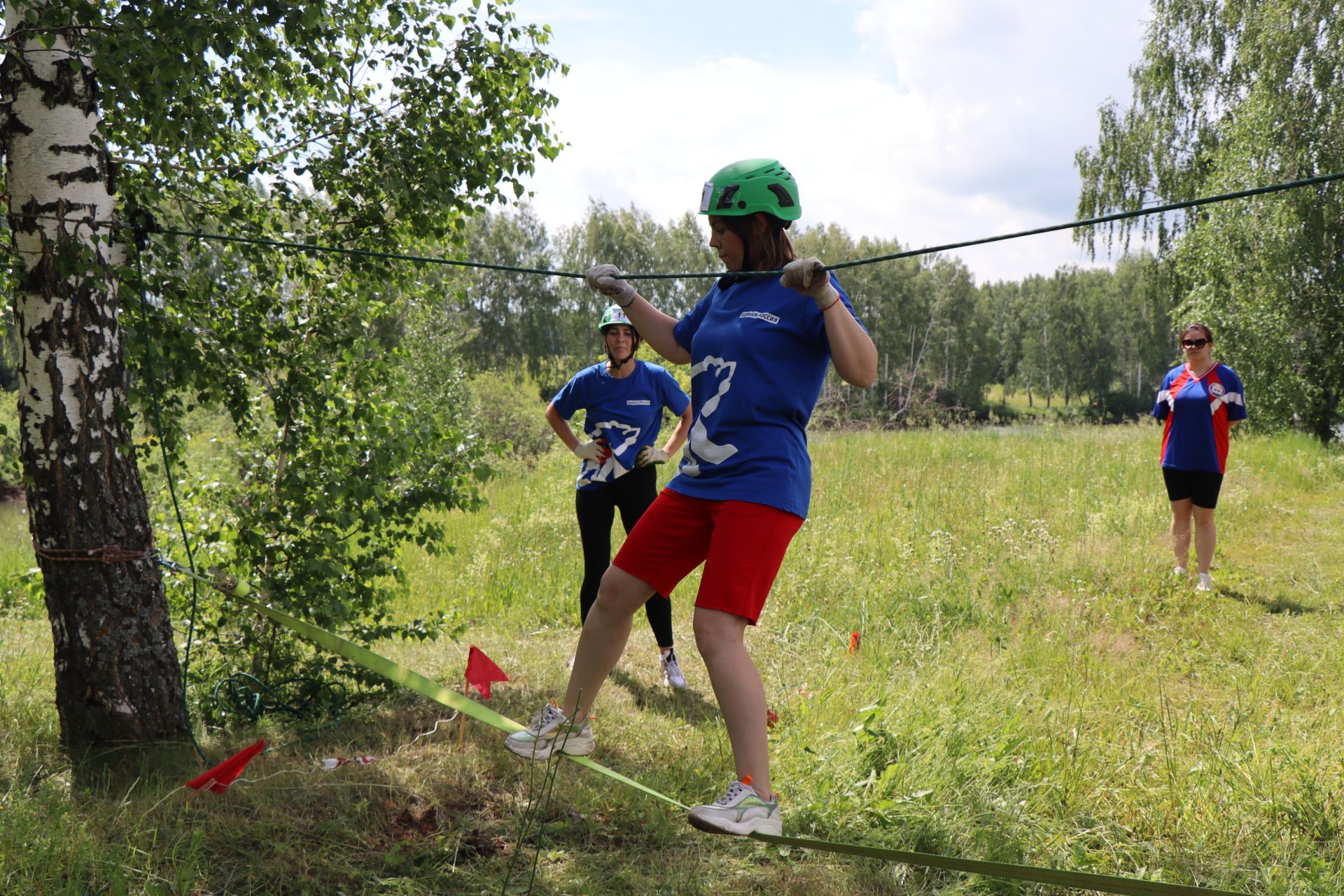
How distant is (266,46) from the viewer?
334 centimetres

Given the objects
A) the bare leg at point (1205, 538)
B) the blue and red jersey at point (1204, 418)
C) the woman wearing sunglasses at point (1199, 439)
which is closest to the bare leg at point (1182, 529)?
the woman wearing sunglasses at point (1199, 439)

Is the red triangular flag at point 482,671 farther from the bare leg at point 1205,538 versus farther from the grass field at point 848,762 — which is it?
the bare leg at point 1205,538

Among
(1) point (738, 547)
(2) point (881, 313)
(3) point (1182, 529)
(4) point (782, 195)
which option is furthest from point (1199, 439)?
(2) point (881, 313)

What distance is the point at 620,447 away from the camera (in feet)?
16.1

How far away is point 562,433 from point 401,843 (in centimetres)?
263

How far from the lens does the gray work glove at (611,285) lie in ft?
10.2

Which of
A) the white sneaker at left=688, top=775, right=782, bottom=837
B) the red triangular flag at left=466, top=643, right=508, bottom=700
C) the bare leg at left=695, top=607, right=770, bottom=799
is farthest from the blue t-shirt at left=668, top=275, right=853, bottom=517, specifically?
the red triangular flag at left=466, top=643, right=508, bottom=700

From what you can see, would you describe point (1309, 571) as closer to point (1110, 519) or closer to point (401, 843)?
point (1110, 519)

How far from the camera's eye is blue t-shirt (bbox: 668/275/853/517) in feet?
8.86

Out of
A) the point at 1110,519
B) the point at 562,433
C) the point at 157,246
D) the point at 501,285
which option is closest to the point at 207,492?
the point at 157,246

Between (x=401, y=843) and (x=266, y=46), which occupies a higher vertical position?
(x=266, y=46)

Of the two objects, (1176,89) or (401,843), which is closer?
(401,843)

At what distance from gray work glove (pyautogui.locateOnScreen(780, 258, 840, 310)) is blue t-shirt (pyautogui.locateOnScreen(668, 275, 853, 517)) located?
0.10 metres

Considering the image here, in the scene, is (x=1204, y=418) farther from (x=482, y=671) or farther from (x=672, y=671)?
(x=482, y=671)
